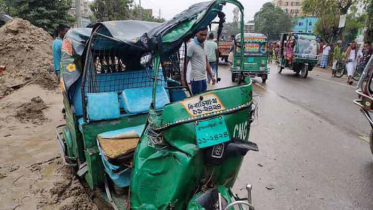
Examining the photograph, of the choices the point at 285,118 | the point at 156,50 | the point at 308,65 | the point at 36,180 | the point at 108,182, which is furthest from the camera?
the point at 308,65

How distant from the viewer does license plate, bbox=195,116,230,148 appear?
5.94 ft

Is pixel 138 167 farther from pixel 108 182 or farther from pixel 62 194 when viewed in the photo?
pixel 62 194

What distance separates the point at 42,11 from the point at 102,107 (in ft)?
48.3

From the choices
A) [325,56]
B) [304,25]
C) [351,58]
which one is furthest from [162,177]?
[304,25]

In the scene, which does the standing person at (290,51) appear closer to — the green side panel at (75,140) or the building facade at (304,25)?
the green side panel at (75,140)

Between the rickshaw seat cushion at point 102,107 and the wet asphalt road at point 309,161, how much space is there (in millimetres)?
1804

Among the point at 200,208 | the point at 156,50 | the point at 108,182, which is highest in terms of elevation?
the point at 156,50

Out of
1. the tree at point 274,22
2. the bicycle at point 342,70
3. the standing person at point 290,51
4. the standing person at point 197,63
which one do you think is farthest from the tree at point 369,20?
the tree at point 274,22

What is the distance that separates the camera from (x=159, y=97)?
3.26 metres

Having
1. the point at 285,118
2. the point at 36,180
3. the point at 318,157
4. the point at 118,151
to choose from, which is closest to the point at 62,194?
the point at 36,180

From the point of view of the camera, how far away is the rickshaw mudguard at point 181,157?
1867 mm

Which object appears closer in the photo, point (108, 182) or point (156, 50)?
point (156, 50)

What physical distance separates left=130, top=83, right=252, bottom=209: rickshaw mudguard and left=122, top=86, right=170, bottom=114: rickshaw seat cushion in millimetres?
1108

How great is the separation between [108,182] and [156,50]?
70.4 inches
